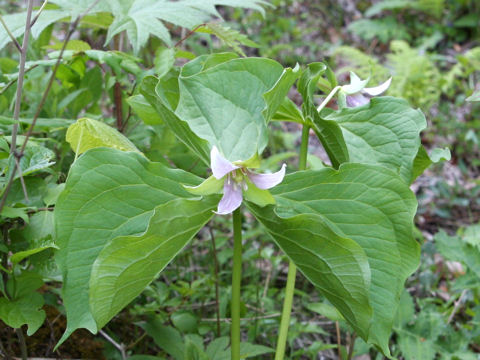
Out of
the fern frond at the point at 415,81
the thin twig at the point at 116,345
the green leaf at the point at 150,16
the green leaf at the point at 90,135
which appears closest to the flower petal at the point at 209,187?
the green leaf at the point at 90,135

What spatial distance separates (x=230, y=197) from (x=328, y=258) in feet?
0.67

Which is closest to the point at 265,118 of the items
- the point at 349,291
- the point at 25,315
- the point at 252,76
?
the point at 252,76

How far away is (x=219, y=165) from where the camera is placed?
2.57 ft

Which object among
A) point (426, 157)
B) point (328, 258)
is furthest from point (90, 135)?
point (426, 157)

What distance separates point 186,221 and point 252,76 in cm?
31

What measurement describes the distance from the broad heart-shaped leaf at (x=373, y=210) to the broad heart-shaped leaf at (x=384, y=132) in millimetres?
123

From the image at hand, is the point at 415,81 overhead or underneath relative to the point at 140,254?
underneath

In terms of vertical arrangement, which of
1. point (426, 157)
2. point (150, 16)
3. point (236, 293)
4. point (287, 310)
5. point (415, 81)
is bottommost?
point (415, 81)

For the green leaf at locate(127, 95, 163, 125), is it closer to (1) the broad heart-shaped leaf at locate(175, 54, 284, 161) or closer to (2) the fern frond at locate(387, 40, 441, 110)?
(1) the broad heart-shaped leaf at locate(175, 54, 284, 161)

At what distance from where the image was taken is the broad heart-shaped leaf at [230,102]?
3.11 ft

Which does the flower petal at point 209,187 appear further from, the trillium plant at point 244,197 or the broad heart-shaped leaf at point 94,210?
the broad heart-shaped leaf at point 94,210

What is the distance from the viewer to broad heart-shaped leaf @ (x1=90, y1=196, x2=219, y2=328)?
0.82 meters

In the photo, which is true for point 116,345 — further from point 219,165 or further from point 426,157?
point 426,157

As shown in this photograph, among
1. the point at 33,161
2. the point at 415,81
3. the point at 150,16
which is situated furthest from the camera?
the point at 415,81
